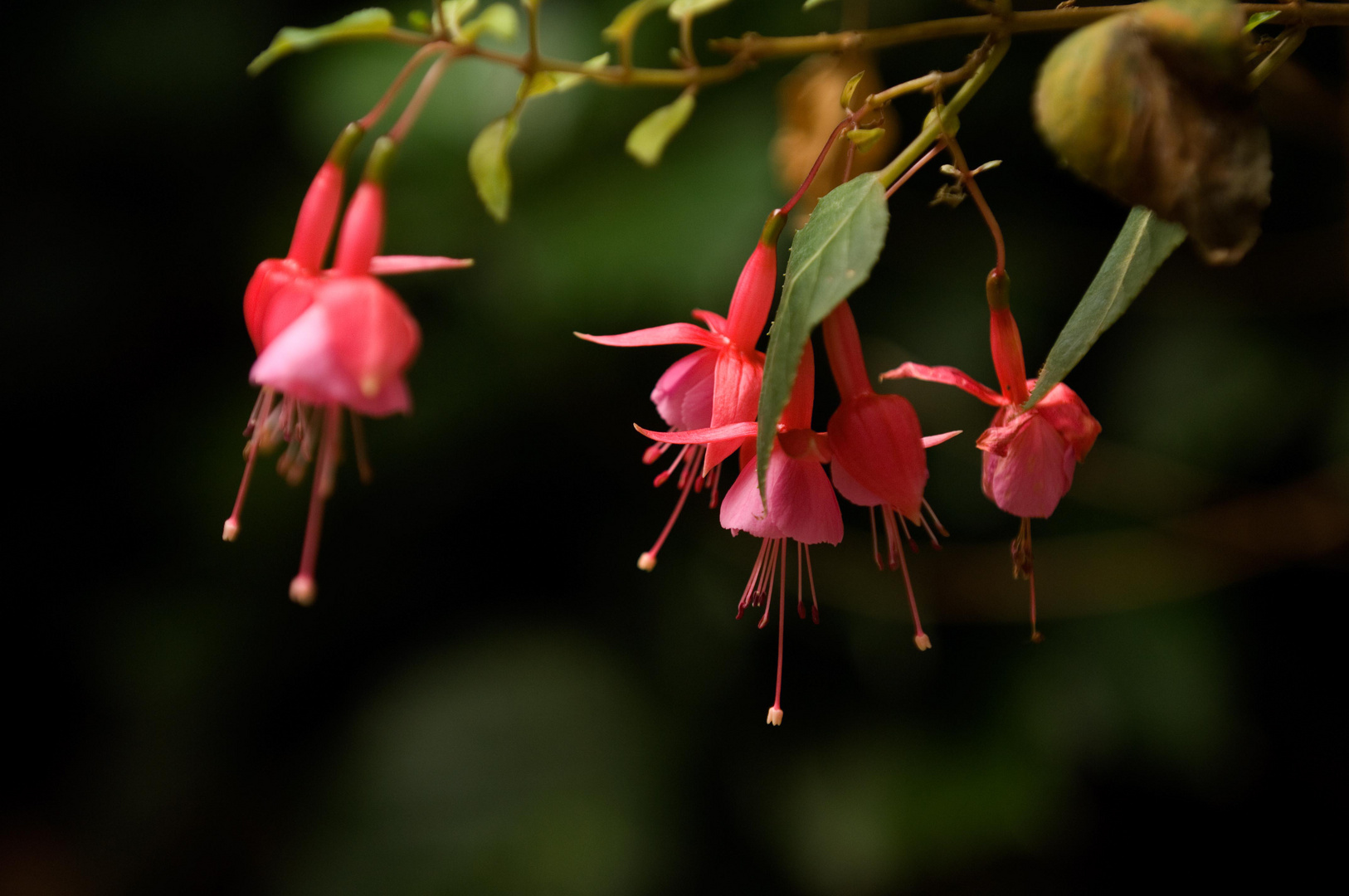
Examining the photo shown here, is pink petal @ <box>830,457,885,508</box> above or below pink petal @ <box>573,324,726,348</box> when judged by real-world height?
below

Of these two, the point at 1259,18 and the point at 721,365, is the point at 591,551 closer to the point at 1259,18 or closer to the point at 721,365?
the point at 721,365

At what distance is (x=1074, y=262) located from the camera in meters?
1.37

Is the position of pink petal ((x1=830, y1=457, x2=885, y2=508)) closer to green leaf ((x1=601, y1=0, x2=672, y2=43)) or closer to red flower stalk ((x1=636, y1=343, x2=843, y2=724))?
red flower stalk ((x1=636, y1=343, x2=843, y2=724))

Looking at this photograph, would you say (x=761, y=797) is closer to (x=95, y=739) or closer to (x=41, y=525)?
(x=95, y=739)

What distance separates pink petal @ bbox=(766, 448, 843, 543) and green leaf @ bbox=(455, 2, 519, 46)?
21cm

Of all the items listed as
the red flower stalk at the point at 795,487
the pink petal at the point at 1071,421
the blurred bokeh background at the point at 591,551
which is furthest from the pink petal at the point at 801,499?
the blurred bokeh background at the point at 591,551

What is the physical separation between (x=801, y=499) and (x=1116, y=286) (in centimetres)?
16

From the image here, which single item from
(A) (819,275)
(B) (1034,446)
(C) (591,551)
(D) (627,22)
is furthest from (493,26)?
(C) (591,551)

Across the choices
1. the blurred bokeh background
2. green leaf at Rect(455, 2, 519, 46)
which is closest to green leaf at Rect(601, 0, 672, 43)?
green leaf at Rect(455, 2, 519, 46)

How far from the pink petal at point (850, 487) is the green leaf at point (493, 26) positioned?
0.22 metres

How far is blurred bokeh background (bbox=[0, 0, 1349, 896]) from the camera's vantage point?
53.8 inches

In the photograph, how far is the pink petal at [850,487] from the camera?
0.43 m

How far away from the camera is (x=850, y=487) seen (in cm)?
44

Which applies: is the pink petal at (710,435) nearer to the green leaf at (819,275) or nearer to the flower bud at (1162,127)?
the green leaf at (819,275)
